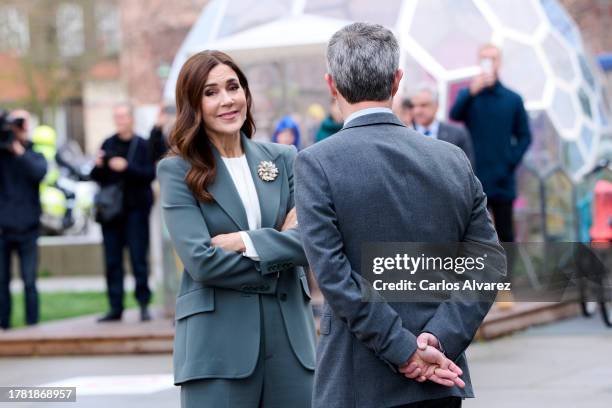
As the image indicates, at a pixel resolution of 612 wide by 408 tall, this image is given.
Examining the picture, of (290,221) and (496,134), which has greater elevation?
(290,221)

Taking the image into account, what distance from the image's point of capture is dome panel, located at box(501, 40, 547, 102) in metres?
12.5

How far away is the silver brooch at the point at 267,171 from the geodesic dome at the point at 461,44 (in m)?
7.46

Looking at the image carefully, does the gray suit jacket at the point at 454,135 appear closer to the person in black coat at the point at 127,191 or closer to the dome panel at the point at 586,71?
the person in black coat at the point at 127,191

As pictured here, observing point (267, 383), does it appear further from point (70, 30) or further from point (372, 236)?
point (70, 30)

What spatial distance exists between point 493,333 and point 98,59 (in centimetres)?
3832

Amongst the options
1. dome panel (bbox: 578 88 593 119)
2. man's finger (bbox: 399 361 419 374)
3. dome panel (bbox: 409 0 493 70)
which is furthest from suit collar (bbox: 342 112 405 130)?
dome panel (bbox: 578 88 593 119)

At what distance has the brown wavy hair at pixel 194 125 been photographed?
4355mm

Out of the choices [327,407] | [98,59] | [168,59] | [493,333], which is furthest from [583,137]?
[98,59]

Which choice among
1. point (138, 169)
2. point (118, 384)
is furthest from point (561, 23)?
point (118, 384)

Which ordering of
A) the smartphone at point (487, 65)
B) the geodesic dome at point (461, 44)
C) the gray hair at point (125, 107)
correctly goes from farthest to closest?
the geodesic dome at point (461, 44) → the gray hair at point (125, 107) → the smartphone at point (487, 65)

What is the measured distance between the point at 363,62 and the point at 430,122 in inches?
233

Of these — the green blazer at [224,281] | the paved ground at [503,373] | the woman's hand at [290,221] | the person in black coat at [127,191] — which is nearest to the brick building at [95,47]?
the person in black coat at [127,191]

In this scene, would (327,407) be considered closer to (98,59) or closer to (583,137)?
(583,137)

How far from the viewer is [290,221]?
4457 millimetres
